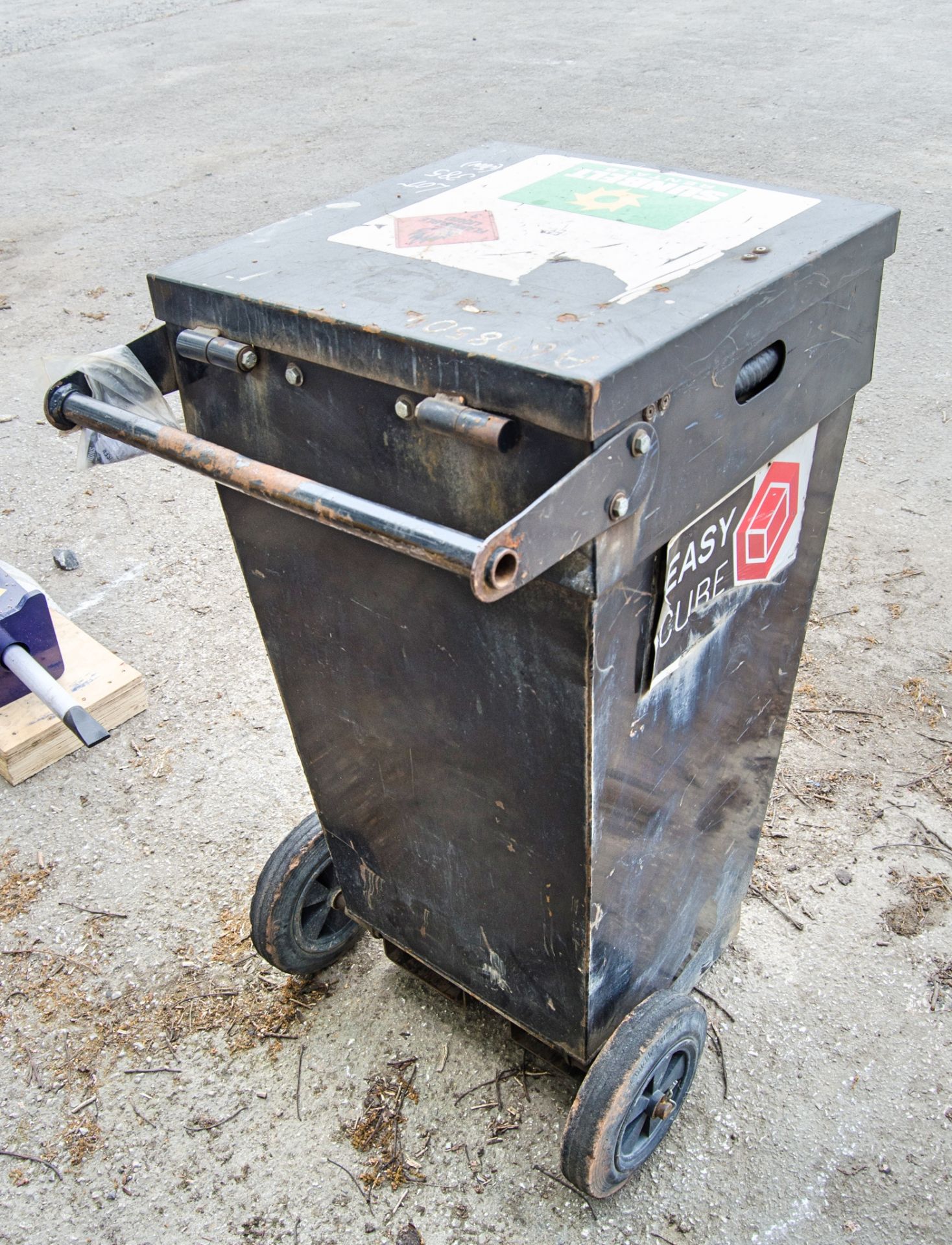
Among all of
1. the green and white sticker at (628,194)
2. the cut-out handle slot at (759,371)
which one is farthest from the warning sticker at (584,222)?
the cut-out handle slot at (759,371)

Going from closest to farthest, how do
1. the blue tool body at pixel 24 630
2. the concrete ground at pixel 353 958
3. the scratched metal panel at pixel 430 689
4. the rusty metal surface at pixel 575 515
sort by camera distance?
the rusty metal surface at pixel 575 515 < the scratched metal panel at pixel 430 689 < the concrete ground at pixel 353 958 < the blue tool body at pixel 24 630

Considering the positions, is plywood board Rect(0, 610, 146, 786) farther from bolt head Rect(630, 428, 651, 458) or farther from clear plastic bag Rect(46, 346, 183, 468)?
bolt head Rect(630, 428, 651, 458)

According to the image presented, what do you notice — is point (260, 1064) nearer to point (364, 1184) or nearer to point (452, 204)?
point (364, 1184)

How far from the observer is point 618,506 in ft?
3.50

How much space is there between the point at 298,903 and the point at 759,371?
1.34 metres

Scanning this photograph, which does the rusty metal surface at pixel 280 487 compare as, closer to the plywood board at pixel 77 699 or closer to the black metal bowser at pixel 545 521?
the black metal bowser at pixel 545 521

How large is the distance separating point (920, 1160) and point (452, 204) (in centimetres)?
177

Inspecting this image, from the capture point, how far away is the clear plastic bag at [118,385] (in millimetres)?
1359

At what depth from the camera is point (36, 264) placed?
545cm

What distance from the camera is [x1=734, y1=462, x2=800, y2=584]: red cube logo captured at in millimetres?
1404

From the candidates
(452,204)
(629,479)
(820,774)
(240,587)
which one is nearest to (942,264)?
(820,774)

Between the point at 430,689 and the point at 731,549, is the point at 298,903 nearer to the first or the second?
the point at 430,689

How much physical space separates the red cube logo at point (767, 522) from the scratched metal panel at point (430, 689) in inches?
14.6

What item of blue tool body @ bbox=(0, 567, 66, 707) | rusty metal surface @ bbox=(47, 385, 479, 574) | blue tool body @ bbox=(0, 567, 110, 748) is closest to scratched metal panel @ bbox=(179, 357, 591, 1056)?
rusty metal surface @ bbox=(47, 385, 479, 574)
